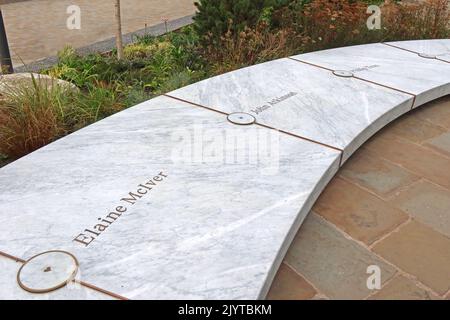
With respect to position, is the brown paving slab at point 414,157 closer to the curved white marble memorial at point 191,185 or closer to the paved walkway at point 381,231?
the paved walkway at point 381,231

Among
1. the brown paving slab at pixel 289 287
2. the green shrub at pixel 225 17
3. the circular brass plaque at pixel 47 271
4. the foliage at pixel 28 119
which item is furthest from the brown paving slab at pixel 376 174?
the green shrub at pixel 225 17

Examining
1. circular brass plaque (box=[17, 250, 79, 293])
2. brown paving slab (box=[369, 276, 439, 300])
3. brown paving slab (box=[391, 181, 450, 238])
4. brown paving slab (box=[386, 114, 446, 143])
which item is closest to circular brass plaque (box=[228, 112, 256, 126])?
brown paving slab (box=[391, 181, 450, 238])

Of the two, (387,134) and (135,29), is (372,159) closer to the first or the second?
(387,134)

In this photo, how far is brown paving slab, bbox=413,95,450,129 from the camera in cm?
434

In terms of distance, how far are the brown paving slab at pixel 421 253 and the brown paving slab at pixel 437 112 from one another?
1.94 meters

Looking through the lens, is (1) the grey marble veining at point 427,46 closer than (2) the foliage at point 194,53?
No

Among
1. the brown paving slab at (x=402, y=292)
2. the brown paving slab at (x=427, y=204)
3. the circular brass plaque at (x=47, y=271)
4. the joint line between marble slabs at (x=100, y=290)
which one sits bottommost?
the brown paving slab at (x=402, y=292)

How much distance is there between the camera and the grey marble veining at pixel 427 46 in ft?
19.5

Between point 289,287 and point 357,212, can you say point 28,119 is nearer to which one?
point 289,287

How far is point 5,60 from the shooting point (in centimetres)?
471

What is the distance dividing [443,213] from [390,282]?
3.08ft

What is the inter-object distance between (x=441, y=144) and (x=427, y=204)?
111cm

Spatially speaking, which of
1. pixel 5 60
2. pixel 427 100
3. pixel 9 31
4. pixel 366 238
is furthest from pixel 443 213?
pixel 9 31

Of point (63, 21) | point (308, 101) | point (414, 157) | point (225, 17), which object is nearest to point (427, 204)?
point (414, 157)
